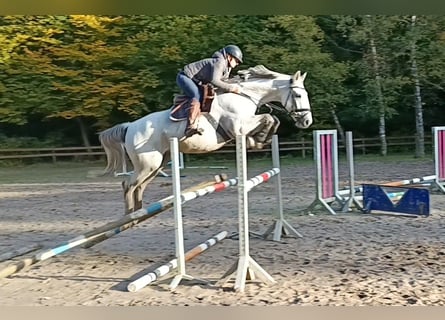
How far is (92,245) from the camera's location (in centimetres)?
326

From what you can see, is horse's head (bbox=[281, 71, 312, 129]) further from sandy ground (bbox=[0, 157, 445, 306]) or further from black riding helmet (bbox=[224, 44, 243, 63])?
sandy ground (bbox=[0, 157, 445, 306])

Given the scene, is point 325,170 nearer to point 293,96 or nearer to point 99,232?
point 293,96

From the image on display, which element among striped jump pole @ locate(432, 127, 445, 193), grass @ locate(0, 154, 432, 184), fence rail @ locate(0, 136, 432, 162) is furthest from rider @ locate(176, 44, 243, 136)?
fence rail @ locate(0, 136, 432, 162)

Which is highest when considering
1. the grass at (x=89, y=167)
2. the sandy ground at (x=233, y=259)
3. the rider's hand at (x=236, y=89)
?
the rider's hand at (x=236, y=89)

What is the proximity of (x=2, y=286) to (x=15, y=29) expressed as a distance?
405 inches

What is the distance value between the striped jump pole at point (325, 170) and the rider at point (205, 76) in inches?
42.2

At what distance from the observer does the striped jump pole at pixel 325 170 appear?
4093 mm

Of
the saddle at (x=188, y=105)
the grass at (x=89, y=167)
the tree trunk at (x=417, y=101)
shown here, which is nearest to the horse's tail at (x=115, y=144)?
the saddle at (x=188, y=105)

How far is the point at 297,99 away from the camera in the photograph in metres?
3.29

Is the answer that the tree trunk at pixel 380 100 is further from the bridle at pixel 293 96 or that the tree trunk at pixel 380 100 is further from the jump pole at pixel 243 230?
the jump pole at pixel 243 230

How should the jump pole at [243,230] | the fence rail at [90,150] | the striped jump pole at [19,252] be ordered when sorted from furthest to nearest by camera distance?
the fence rail at [90,150] → the striped jump pole at [19,252] → the jump pole at [243,230]

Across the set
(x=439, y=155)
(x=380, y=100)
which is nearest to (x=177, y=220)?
(x=439, y=155)

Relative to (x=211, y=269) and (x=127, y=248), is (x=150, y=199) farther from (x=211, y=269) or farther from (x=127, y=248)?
(x=211, y=269)

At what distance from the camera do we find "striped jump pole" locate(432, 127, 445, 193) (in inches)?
200
